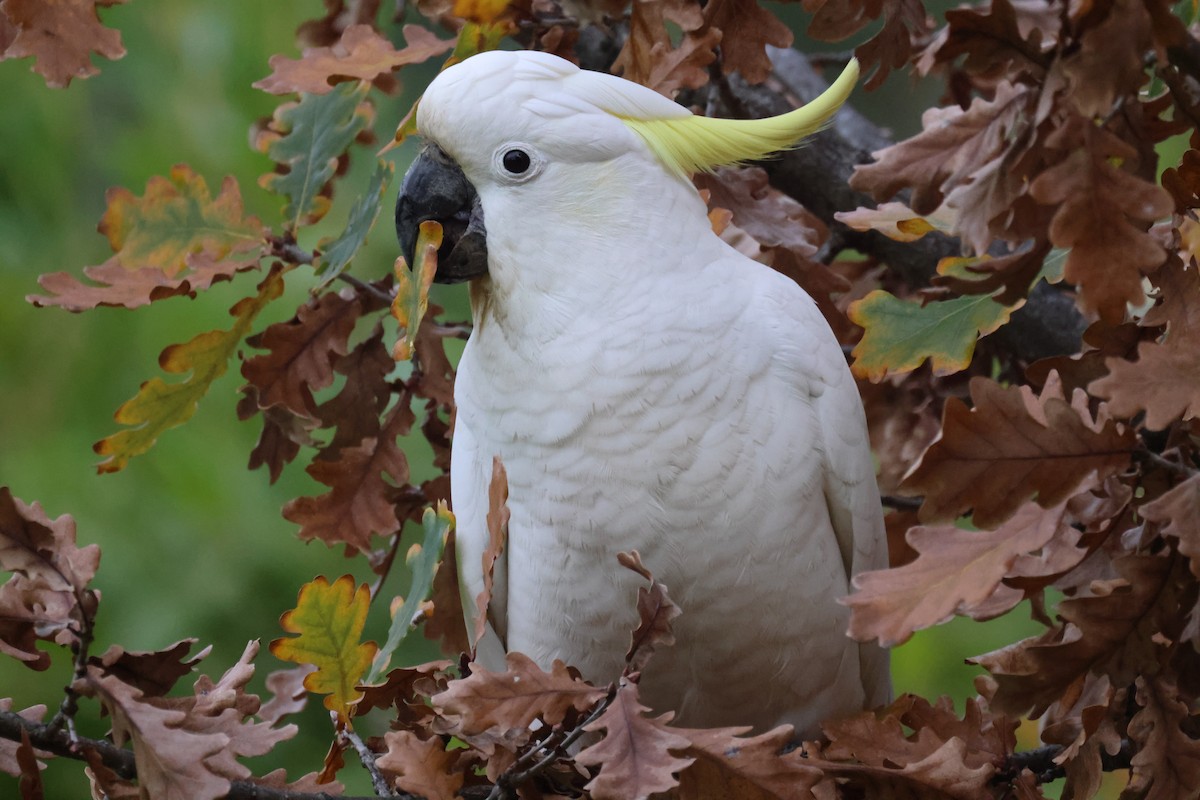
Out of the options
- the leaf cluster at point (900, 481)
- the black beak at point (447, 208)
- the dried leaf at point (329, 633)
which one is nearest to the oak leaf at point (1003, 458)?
the leaf cluster at point (900, 481)

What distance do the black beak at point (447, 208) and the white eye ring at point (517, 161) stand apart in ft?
0.13

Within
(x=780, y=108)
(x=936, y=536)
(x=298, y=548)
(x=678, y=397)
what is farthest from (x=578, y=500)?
(x=298, y=548)

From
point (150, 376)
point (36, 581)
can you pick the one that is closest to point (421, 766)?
point (36, 581)

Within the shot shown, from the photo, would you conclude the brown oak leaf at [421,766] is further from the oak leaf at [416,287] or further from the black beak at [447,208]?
the black beak at [447,208]

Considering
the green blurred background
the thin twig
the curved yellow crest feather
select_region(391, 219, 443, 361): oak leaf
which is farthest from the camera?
the green blurred background

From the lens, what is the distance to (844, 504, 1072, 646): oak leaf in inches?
25.1

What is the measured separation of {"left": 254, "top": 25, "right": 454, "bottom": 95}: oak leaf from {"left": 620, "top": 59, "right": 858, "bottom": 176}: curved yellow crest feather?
0.82 feet

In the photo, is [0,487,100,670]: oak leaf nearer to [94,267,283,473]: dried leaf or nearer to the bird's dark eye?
[94,267,283,473]: dried leaf

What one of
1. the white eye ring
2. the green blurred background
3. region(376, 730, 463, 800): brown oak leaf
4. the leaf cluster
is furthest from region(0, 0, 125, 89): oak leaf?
the green blurred background

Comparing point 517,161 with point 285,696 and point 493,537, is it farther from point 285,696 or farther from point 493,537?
point 285,696

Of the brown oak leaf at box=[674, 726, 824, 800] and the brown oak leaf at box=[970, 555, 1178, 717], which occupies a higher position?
the brown oak leaf at box=[970, 555, 1178, 717]

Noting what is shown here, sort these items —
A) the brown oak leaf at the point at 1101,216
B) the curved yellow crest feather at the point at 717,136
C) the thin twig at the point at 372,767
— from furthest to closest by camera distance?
1. the curved yellow crest feather at the point at 717,136
2. the thin twig at the point at 372,767
3. the brown oak leaf at the point at 1101,216

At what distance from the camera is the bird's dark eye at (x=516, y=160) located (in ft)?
3.25

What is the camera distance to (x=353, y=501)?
1111mm
